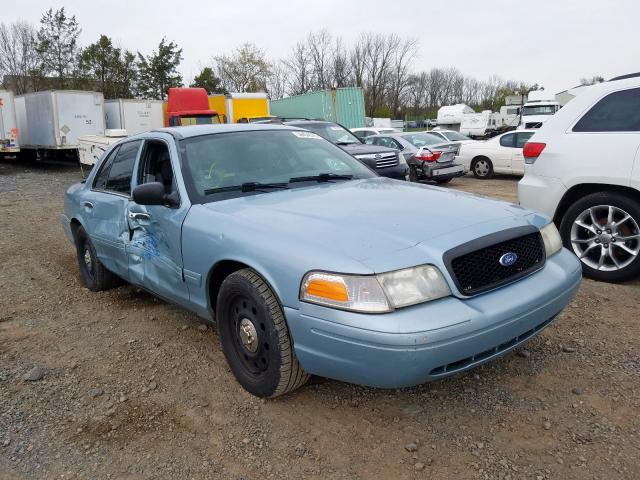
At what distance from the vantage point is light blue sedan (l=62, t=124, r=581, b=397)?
7.50ft

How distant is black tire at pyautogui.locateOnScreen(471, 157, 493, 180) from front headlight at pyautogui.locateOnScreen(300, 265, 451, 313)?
13.4 metres

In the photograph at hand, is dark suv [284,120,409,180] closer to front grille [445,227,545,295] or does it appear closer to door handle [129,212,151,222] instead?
door handle [129,212,151,222]

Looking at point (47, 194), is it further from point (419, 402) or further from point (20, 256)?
point (419, 402)

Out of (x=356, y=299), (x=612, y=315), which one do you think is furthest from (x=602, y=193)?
(x=356, y=299)

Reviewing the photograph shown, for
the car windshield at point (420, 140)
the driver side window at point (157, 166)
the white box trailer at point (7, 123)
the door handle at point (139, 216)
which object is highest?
the white box trailer at point (7, 123)

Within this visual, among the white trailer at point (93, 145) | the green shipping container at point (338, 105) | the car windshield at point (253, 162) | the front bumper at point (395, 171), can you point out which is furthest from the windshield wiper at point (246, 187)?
the green shipping container at point (338, 105)

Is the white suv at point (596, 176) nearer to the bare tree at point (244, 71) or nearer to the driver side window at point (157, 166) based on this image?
the driver side window at point (157, 166)

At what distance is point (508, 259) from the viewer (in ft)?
8.54

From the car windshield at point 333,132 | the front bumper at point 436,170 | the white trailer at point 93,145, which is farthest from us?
the white trailer at point 93,145

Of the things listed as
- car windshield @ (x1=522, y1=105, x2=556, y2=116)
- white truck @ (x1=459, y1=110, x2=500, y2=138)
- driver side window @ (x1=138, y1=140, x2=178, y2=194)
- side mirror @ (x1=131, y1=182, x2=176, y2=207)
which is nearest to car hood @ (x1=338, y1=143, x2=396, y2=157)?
driver side window @ (x1=138, y1=140, x2=178, y2=194)

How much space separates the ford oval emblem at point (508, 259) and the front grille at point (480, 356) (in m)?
0.36

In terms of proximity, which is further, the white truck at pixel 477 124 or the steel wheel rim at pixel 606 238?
the white truck at pixel 477 124

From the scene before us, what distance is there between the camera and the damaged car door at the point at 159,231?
3322 millimetres

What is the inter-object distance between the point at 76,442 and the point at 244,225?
143 cm
